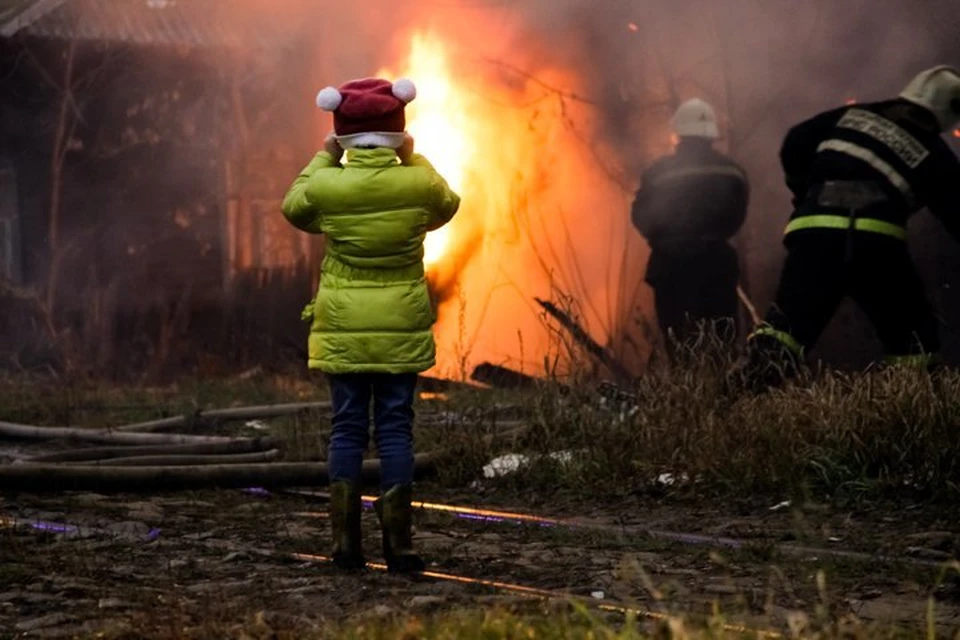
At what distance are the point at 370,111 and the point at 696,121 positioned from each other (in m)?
7.09

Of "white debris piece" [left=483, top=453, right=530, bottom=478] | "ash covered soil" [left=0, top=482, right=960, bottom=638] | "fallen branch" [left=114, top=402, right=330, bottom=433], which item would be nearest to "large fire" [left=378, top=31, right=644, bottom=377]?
"fallen branch" [left=114, top=402, right=330, bottom=433]

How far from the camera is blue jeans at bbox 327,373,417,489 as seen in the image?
6836mm

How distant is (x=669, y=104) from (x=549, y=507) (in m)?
7.02

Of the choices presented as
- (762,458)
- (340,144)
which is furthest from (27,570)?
(762,458)

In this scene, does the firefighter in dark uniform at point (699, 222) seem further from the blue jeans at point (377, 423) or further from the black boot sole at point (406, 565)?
the black boot sole at point (406, 565)

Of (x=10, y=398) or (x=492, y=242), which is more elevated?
(x=492, y=242)

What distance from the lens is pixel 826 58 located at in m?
13.7

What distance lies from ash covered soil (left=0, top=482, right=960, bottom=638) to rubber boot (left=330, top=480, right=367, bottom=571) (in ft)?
Answer: 0.28

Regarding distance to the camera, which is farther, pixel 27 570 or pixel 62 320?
pixel 62 320

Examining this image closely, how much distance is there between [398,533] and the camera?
22.0ft

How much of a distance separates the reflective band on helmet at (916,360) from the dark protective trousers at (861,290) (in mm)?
97

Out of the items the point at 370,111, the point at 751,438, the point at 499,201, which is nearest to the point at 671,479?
the point at 751,438

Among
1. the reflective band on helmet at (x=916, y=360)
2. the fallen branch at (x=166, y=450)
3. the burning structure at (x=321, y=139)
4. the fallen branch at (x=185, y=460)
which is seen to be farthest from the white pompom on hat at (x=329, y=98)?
the burning structure at (x=321, y=139)

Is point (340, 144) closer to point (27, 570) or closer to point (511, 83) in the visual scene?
point (27, 570)
